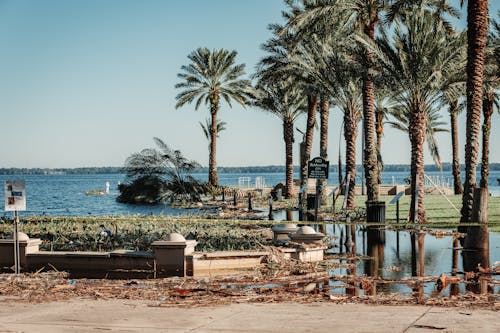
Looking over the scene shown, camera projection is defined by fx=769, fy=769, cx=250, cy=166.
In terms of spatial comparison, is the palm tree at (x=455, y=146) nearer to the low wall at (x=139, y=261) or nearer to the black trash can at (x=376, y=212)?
the black trash can at (x=376, y=212)

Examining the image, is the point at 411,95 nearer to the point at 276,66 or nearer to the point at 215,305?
the point at 276,66

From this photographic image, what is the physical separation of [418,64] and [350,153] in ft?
37.4

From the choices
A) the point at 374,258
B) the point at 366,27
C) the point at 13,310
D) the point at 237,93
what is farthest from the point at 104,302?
the point at 237,93

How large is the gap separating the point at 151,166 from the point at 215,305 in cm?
4791

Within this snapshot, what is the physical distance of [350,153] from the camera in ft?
131

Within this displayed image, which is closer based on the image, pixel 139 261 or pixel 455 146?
pixel 139 261

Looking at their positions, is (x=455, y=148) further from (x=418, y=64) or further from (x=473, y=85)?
(x=473, y=85)

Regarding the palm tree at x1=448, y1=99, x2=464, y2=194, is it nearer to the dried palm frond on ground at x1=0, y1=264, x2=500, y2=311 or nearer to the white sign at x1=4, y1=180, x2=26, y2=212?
the dried palm frond on ground at x1=0, y1=264, x2=500, y2=311

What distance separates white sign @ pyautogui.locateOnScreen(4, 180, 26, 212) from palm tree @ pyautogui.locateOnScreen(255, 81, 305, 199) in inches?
1525

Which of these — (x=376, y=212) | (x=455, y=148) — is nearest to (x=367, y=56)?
(x=376, y=212)

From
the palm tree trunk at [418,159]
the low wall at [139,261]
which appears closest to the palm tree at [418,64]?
the palm tree trunk at [418,159]

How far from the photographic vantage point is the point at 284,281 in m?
13.5

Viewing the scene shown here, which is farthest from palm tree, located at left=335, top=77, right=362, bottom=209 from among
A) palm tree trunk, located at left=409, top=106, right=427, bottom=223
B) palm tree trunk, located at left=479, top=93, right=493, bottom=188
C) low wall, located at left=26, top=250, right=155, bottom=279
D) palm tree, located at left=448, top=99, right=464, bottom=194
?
low wall, located at left=26, top=250, right=155, bottom=279

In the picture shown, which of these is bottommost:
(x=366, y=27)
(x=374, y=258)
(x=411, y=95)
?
(x=374, y=258)
